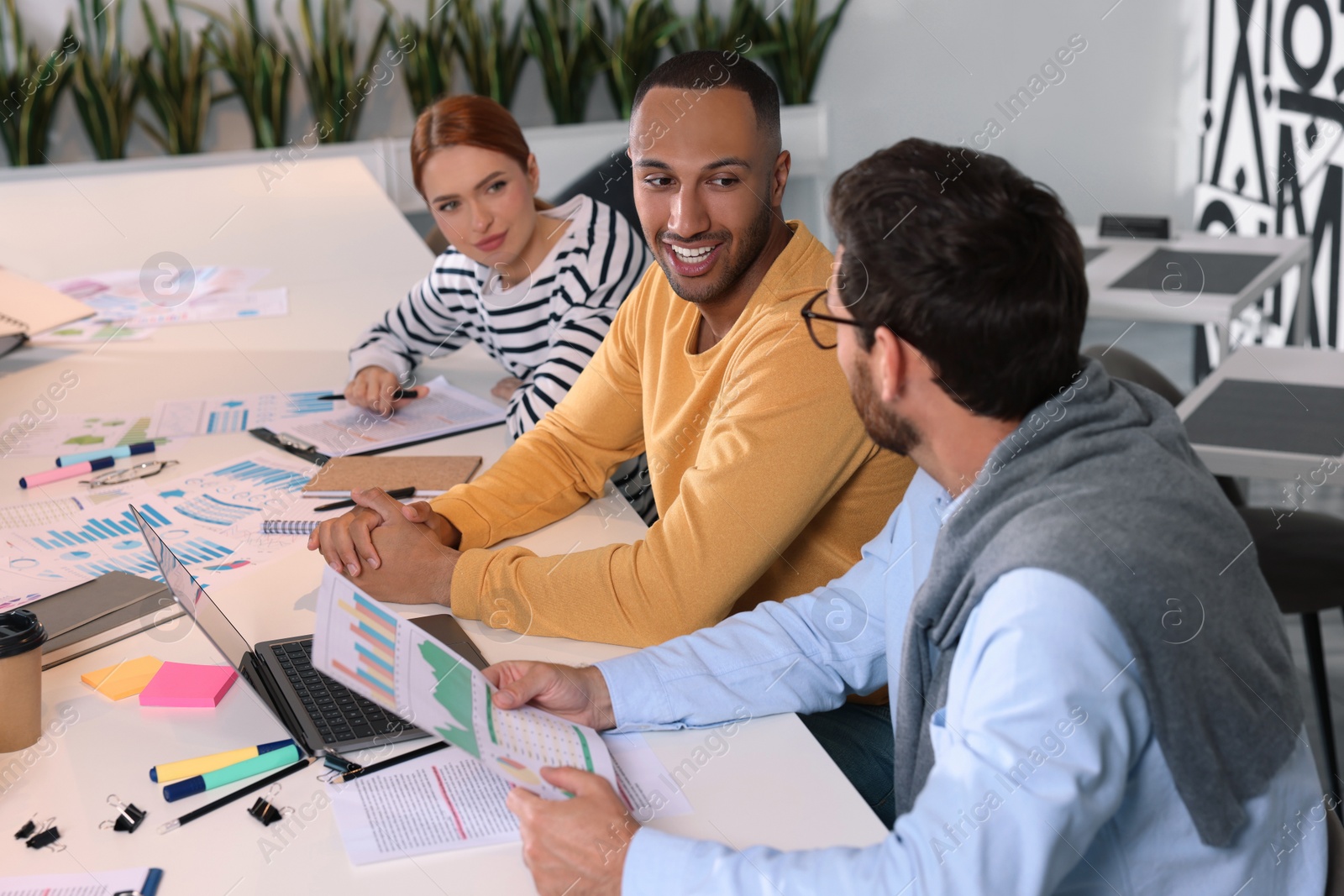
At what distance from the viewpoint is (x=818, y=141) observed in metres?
5.46

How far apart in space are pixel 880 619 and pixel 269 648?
69 cm

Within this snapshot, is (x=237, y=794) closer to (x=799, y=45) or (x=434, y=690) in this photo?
(x=434, y=690)

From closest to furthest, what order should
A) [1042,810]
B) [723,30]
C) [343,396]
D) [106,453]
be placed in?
1. [1042,810]
2. [106,453]
3. [343,396]
4. [723,30]

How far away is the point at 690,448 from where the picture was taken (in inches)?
64.8

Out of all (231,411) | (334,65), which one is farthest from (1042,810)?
(334,65)

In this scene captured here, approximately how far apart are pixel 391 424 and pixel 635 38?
3.42m

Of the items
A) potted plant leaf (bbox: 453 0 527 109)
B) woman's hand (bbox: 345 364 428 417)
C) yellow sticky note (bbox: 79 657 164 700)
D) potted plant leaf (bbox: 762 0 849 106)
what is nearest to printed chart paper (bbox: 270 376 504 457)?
woman's hand (bbox: 345 364 428 417)

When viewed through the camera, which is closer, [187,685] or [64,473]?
[187,685]

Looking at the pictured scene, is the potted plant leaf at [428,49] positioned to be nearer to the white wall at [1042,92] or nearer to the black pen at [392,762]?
the white wall at [1042,92]

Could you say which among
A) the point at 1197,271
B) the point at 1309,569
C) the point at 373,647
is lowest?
the point at 1309,569

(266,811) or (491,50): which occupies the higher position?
(491,50)

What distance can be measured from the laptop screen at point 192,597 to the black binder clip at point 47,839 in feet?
0.68

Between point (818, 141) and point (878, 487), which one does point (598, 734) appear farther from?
point (818, 141)

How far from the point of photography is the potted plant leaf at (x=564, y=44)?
16.5 feet
